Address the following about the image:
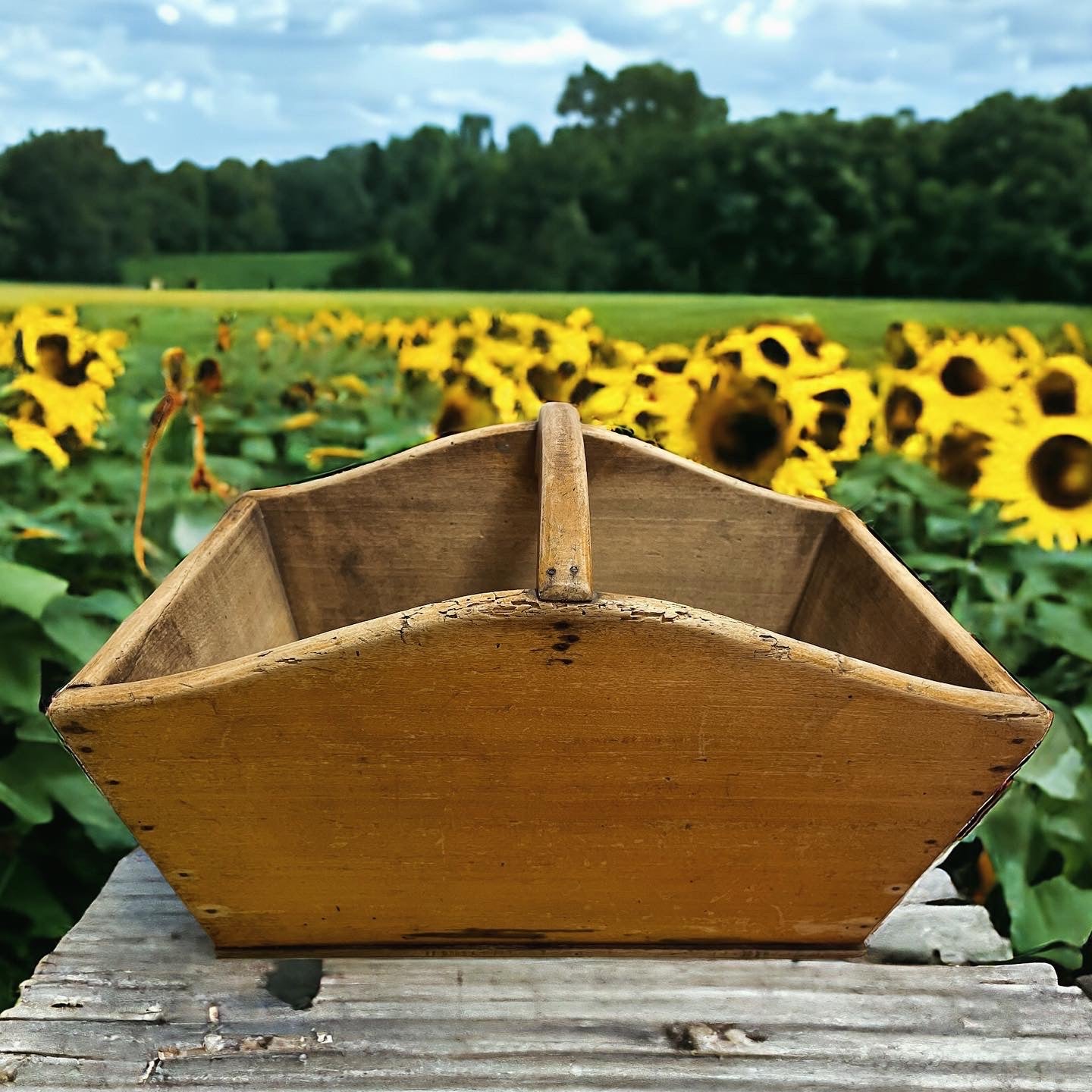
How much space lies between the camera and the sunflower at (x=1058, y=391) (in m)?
1.32

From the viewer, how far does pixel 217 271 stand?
110 inches

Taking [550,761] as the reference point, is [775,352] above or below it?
above

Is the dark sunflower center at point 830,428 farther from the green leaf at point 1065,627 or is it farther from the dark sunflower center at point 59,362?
the dark sunflower center at point 59,362

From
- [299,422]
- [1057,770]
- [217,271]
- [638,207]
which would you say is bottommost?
[1057,770]

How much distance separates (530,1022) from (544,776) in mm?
205

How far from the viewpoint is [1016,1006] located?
32.4 inches

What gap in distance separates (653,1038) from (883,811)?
0.24 meters

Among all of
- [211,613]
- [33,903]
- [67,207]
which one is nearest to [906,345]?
[211,613]

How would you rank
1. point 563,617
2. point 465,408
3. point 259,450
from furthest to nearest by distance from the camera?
point 259,450 < point 465,408 < point 563,617

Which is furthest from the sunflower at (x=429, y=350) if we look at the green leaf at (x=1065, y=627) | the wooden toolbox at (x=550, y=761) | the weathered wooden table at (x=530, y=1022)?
the weathered wooden table at (x=530, y=1022)

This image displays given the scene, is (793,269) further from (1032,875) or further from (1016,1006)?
(1016,1006)

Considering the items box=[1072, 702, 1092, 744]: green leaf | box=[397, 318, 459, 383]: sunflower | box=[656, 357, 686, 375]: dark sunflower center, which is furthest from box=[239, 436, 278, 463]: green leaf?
box=[1072, 702, 1092, 744]: green leaf

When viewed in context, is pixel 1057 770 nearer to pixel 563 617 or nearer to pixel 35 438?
pixel 563 617

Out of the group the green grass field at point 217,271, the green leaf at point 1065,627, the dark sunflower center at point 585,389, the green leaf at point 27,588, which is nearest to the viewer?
the green leaf at point 27,588
